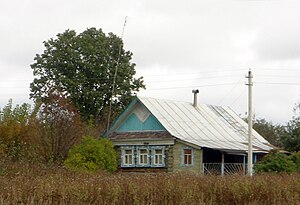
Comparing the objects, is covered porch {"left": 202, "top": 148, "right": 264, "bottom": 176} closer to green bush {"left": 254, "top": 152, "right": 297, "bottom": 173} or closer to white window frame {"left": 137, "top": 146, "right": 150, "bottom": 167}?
white window frame {"left": 137, "top": 146, "right": 150, "bottom": 167}

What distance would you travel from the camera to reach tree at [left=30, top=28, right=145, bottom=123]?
4466 centimetres

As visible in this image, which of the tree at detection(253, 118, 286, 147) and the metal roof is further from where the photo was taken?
the tree at detection(253, 118, 286, 147)

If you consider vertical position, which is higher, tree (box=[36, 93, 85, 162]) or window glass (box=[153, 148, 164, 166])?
tree (box=[36, 93, 85, 162])

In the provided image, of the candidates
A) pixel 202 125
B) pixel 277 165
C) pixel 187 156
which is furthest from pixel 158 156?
pixel 277 165

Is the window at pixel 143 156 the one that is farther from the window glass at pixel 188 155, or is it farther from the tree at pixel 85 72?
the tree at pixel 85 72

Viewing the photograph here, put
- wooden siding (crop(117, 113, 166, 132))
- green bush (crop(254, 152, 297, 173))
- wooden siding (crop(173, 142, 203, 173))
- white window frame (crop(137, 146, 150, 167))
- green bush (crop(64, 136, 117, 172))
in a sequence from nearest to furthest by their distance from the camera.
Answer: green bush (crop(254, 152, 297, 173)), green bush (crop(64, 136, 117, 172)), wooden siding (crop(173, 142, 203, 173)), wooden siding (crop(117, 113, 166, 132)), white window frame (crop(137, 146, 150, 167))

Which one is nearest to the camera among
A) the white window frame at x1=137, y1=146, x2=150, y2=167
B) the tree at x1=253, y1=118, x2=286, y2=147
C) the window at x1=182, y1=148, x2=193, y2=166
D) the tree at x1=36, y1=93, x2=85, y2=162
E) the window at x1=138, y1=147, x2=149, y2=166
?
the tree at x1=36, y1=93, x2=85, y2=162

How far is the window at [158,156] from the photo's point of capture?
34125 millimetres

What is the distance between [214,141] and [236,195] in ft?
67.4

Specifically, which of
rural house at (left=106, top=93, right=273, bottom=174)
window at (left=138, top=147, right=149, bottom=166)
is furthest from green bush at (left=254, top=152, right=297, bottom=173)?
window at (left=138, top=147, right=149, bottom=166)

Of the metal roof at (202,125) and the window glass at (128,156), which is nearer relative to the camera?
the metal roof at (202,125)

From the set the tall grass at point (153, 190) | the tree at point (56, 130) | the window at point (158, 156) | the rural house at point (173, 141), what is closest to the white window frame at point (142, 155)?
the rural house at point (173, 141)

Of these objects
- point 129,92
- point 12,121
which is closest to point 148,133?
point 12,121

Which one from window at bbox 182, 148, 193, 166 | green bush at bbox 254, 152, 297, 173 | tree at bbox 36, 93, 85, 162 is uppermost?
tree at bbox 36, 93, 85, 162
